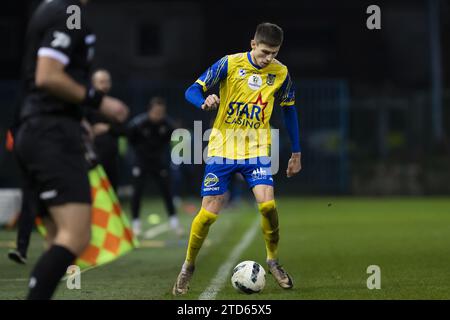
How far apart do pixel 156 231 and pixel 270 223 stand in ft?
26.1

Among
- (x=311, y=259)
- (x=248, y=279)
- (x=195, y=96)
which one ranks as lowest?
(x=311, y=259)

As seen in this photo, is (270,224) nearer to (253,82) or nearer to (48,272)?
(253,82)

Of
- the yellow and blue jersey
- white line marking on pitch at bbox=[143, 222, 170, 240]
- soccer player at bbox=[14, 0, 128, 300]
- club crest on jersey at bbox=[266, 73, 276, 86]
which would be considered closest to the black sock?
soccer player at bbox=[14, 0, 128, 300]

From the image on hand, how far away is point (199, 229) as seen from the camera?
27.8ft

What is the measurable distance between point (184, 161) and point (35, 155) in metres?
19.2

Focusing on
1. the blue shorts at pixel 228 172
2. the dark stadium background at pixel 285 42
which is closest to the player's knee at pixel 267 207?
the blue shorts at pixel 228 172

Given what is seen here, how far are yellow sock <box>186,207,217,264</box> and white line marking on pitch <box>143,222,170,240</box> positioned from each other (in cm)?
665

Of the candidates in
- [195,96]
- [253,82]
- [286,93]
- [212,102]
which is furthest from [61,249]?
[286,93]
